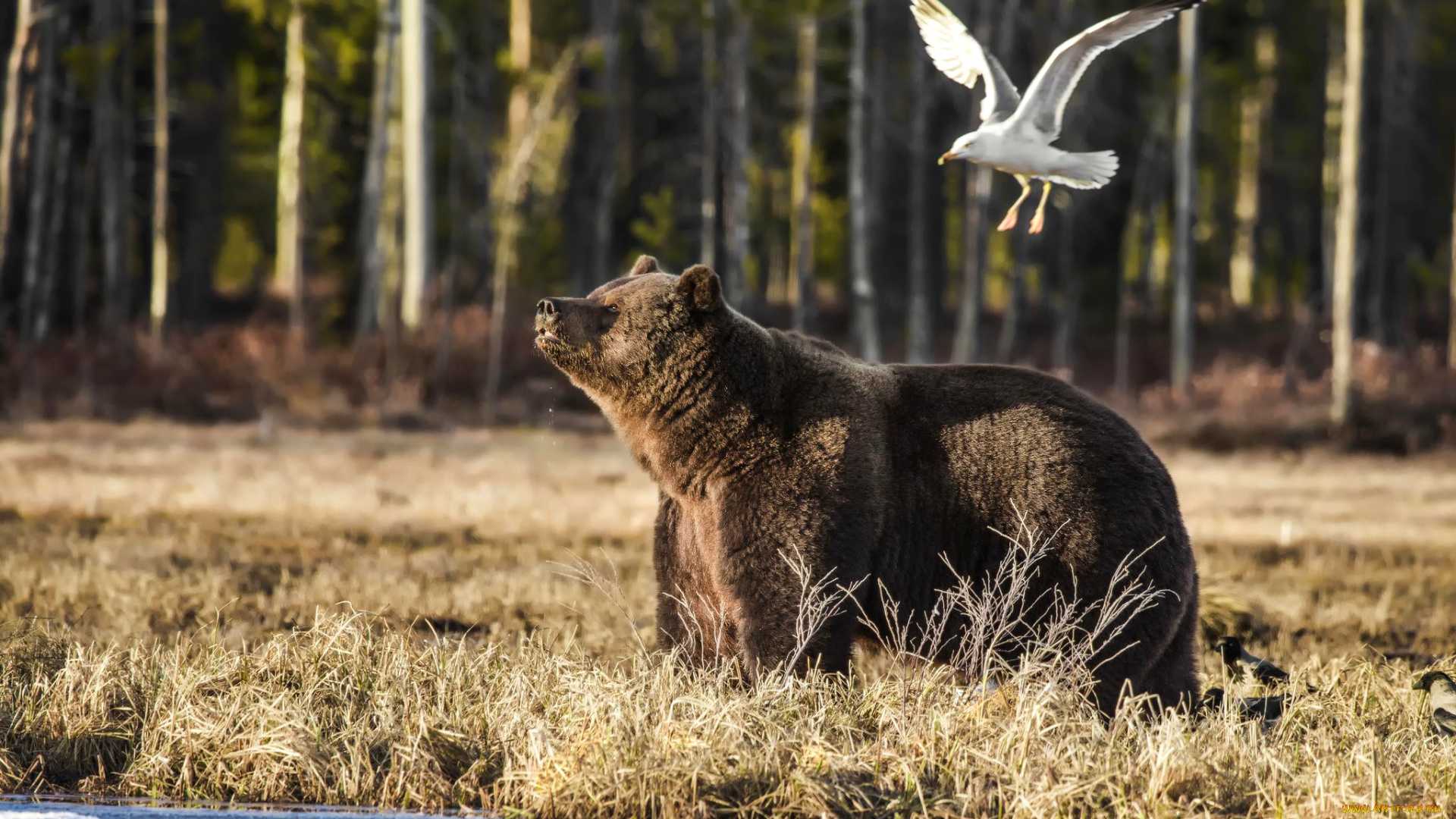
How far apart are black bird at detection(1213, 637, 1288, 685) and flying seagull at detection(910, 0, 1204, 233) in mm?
2663

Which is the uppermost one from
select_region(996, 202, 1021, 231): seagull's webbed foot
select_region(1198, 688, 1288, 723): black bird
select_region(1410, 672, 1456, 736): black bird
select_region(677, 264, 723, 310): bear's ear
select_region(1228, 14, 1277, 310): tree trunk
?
select_region(1228, 14, 1277, 310): tree trunk

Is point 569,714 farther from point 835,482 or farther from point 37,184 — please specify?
point 37,184

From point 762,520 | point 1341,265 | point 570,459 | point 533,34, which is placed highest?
point 533,34

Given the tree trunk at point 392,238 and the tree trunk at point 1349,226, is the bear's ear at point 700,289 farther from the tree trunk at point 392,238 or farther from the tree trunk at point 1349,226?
the tree trunk at point 1349,226

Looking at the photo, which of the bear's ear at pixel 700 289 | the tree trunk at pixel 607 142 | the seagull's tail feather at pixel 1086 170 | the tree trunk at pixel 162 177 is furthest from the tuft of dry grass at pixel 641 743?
the tree trunk at pixel 607 142

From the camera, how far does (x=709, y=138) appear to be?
29.7 m

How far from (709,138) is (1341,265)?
13.4 metres

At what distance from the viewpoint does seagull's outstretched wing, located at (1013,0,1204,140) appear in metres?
4.62

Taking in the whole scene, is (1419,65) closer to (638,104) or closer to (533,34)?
(638,104)

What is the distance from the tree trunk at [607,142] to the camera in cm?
3222

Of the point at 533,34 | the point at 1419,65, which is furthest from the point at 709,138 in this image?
the point at 1419,65

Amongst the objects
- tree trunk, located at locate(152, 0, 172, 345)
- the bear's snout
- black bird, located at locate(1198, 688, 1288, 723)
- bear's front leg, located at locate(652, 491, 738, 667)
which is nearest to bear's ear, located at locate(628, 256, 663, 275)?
the bear's snout

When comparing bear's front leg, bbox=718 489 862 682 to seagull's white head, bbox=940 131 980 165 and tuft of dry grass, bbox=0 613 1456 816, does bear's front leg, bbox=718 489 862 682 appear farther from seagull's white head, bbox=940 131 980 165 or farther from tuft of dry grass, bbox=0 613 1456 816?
seagull's white head, bbox=940 131 980 165

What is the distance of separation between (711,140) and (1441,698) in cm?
2500
